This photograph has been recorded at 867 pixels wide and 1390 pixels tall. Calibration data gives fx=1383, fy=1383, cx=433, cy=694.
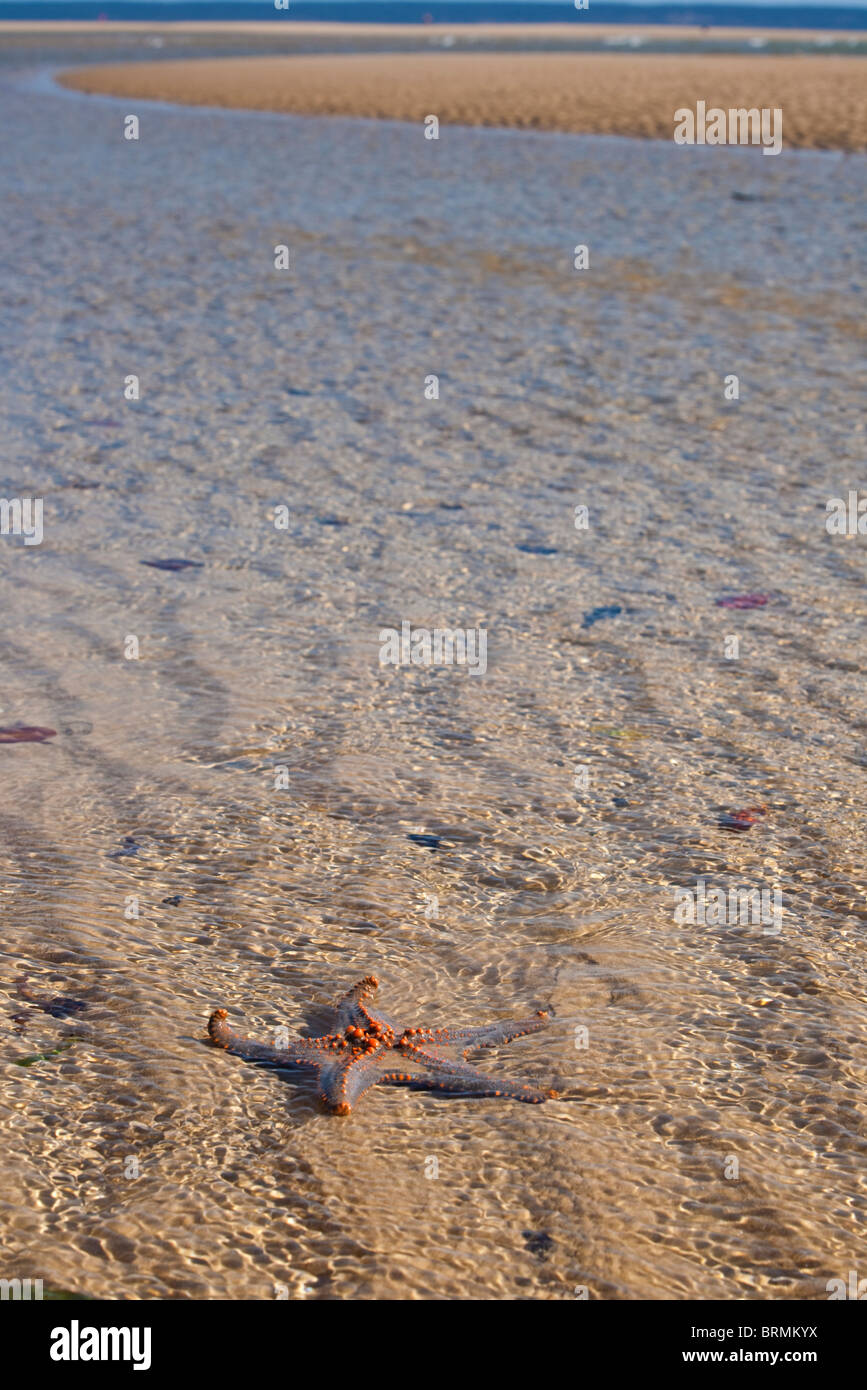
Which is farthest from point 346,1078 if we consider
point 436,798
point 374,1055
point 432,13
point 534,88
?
point 432,13

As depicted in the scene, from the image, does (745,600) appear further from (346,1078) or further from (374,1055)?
(346,1078)

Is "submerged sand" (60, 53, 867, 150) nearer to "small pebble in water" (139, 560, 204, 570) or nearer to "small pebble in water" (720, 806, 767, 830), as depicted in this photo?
"small pebble in water" (139, 560, 204, 570)

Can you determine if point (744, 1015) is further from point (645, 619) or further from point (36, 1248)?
point (645, 619)

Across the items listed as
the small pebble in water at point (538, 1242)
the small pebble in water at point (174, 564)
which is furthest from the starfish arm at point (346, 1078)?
the small pebble in water at point (174, 564)

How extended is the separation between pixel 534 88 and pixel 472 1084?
3162 centimetres

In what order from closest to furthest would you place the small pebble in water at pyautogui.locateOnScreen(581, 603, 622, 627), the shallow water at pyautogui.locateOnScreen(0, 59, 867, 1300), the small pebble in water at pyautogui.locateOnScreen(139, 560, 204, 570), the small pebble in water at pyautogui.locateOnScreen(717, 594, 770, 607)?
1. the shallow water at pyautogui.locateOnScreen(0, 59, 867, 1300)
2. the small pebble in water at pyautogui.locateOnScreen(581, 603, 622, 627)
3. the small pebble in water at pyautogui.locateOnScreen(717, 594, 770, 607)
4. the small pebble in water at pyautogui.locateOnScreen(139, 560, 204, 570)

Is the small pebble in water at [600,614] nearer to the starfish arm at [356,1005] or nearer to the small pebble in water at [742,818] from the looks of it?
the small pebble in water at [742,818]

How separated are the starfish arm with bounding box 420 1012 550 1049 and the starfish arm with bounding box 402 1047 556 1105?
0.07 meters

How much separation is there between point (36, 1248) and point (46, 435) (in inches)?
255

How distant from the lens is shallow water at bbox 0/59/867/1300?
294cm

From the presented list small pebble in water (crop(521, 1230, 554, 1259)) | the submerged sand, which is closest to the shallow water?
small pebble in water (crop(521, 1230, 554, 1259))
